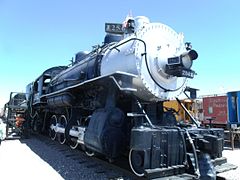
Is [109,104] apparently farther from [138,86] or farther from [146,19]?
[146,19]

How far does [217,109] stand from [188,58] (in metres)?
11.3

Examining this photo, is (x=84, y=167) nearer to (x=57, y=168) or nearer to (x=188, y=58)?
(x=57, y=168)

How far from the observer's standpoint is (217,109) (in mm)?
15453

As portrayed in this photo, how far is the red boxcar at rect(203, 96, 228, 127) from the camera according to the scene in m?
14.9

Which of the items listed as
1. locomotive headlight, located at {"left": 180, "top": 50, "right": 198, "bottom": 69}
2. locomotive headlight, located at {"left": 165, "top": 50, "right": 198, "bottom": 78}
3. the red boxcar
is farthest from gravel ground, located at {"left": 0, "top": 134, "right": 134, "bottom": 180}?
the red boxcar

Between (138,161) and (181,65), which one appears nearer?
(138,161)

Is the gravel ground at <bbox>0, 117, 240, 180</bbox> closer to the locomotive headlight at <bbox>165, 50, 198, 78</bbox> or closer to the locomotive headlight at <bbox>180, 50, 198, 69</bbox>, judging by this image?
the locomotive headlight at <bbox>165, 50, 198, 78</bbox>

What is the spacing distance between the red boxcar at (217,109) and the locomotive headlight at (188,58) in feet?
33.0

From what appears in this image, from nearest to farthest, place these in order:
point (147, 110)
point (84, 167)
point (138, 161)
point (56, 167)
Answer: point (138, 161), point (147, 110), point (84, 167), point (56, 167)

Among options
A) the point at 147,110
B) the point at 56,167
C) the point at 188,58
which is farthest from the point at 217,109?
the point at 56,167

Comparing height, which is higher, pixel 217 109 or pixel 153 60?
pixel 153 60

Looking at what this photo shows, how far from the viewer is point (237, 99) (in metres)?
13.5

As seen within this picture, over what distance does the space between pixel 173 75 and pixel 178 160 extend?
181cm

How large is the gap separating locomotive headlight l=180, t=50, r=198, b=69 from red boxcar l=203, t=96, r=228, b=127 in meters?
10.1
